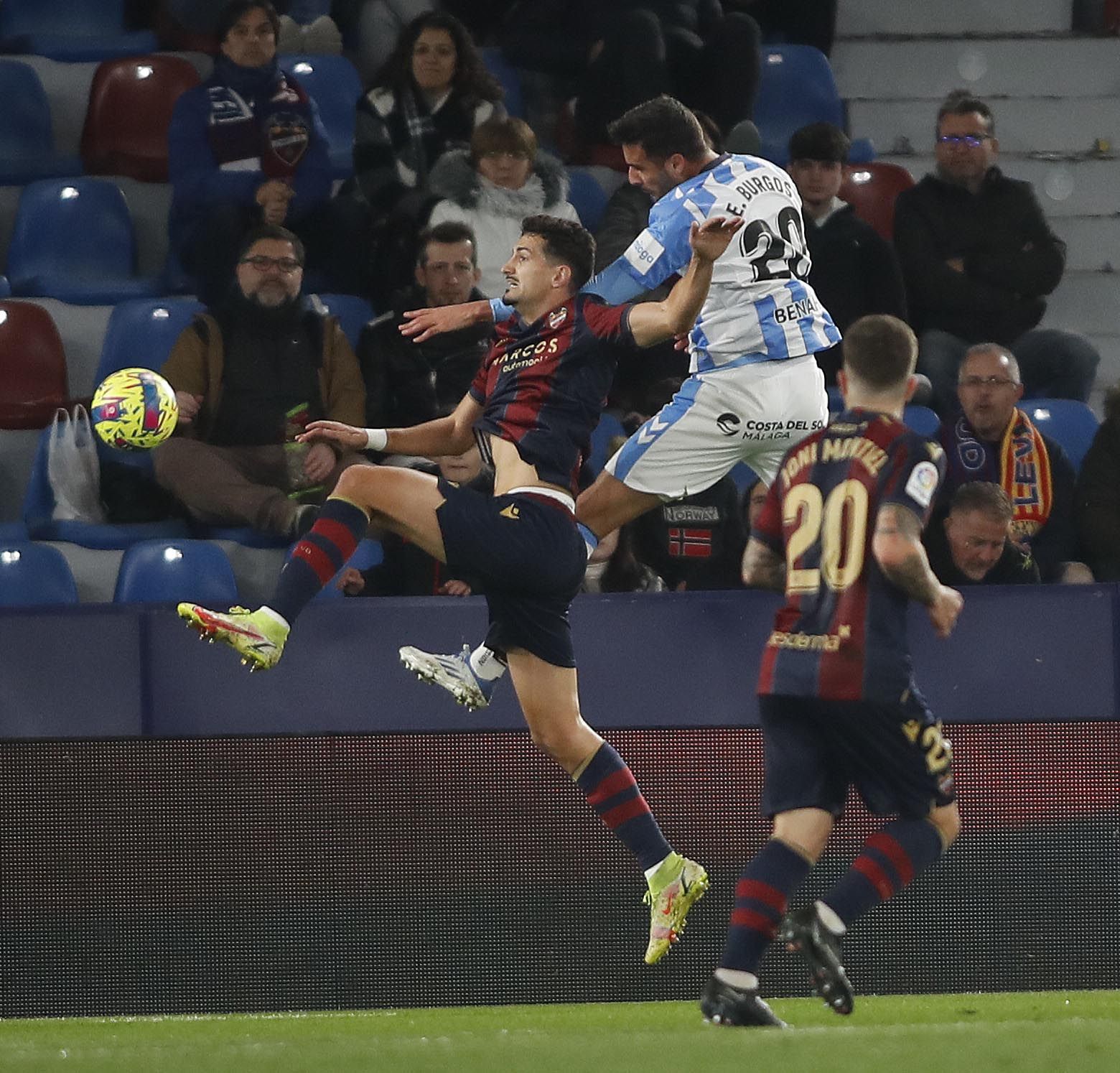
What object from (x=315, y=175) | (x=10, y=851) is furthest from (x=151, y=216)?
(x=10, y=851)

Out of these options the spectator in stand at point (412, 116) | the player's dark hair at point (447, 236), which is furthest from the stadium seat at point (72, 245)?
the player's dark hair at point (447, 236)

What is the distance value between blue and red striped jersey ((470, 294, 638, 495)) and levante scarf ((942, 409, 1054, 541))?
2.08 m

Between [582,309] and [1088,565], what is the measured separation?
256 cm

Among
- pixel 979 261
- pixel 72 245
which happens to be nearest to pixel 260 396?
Result: pixel 72 245

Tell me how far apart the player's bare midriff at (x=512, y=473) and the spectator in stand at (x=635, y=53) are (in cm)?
383

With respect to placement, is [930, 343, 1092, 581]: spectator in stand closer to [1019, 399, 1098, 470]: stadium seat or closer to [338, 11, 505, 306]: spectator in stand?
[1019, 399, 1098, 470]: stadium seat

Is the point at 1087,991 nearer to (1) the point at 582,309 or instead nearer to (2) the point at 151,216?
(1) the point at 582,309

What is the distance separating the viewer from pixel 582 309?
600 cm

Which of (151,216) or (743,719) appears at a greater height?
(151,216)

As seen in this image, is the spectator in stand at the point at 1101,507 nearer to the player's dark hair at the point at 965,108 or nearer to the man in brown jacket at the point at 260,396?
the player's dark hair at the point at 965,108

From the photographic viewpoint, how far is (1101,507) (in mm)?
7578

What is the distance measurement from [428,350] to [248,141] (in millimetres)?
1452

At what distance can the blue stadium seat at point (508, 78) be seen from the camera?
10055 mm

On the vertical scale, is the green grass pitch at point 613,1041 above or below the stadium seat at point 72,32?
below
